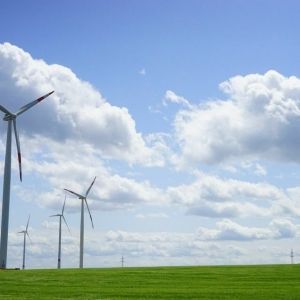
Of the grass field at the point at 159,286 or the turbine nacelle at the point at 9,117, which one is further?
the turbine nacelle at the point at 9,117

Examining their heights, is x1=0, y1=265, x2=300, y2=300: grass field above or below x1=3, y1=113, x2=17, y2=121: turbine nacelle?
below

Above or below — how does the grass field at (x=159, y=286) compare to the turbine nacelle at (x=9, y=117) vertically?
below

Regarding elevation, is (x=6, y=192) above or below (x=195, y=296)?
above

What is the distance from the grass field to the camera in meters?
33.9

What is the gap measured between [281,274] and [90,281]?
16.1 m

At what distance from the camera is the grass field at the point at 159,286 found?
111ft

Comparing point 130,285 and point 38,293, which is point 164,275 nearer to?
point 130,285

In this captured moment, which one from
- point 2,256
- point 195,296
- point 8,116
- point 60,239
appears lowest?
point 195,296

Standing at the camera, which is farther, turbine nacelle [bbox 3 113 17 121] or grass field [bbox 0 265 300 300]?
turbine nacelle [bbox 3 113 17 121]

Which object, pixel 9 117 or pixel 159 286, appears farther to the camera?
pixel 9 117

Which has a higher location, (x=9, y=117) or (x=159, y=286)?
(x=9, y=117)

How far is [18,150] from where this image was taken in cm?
8625

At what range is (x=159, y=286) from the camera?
131 ft

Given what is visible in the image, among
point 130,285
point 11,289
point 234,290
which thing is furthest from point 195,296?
point 11,289
